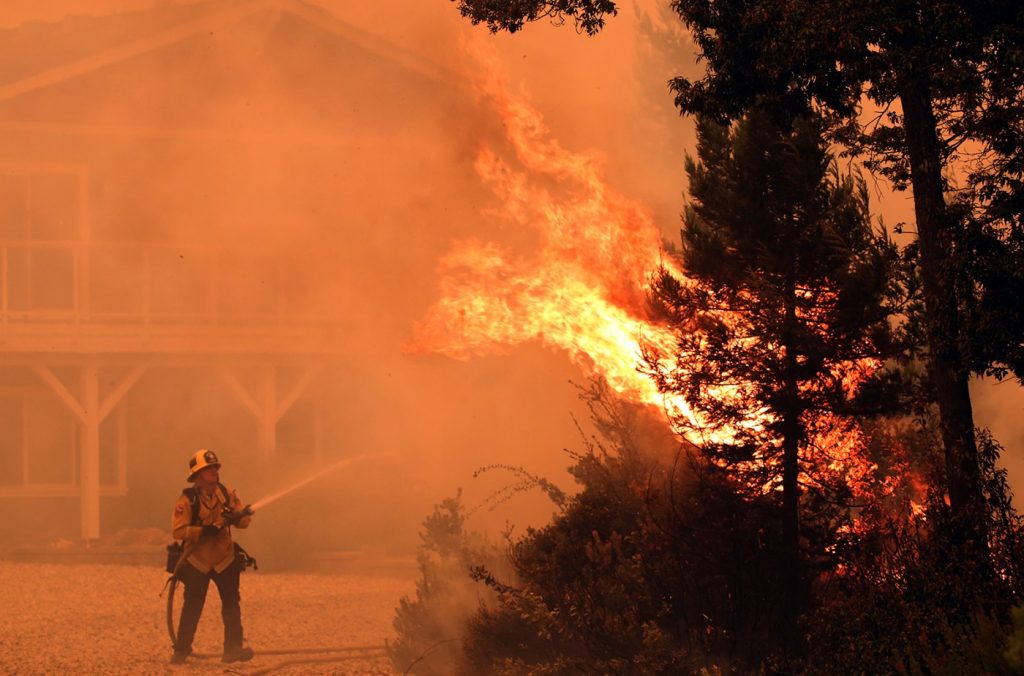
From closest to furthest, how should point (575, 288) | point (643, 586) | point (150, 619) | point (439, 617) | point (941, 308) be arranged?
1. point (941, 308)
2. point (643, 586)
3. point (575, 288)
4. point (439, 617)
5. point (150, 619)

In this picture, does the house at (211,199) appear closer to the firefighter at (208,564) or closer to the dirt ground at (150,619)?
the dirt ground at (150,619)

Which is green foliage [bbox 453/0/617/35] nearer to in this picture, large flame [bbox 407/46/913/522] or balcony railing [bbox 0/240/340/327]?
large flame [bbox 407/46/913/522]

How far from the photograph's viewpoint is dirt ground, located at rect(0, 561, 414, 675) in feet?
41.2

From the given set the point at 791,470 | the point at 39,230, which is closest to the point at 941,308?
the point at 791,470

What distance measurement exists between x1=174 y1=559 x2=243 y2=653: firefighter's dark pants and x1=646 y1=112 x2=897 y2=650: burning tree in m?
4.61

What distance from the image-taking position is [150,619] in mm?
15047

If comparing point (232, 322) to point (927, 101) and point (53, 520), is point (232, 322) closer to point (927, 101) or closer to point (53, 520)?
point (53, 520)

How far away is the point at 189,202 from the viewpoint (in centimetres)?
2391

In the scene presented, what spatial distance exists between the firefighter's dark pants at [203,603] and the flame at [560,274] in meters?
2.88

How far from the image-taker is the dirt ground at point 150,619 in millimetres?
12555

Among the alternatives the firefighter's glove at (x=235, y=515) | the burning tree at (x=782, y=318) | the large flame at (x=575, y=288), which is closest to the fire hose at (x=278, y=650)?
the firefighter's glove at (x=235, y=515)

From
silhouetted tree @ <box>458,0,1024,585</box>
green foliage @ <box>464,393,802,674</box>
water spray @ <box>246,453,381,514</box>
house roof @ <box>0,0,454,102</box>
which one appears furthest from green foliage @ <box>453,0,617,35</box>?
house roof @ <box>0,0,454,102</box>

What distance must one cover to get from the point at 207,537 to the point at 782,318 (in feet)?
19.0

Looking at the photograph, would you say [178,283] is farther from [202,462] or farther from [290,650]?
[202,462]
